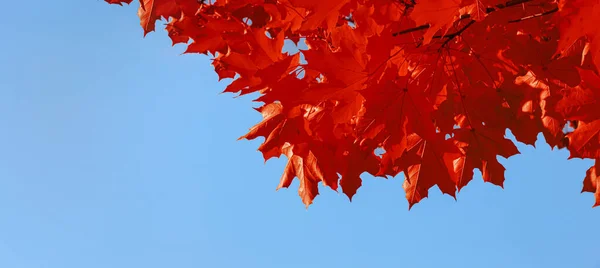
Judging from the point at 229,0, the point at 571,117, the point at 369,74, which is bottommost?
the point at 571,117

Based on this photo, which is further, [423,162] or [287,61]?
[423,162]

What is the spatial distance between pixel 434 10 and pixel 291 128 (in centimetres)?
89

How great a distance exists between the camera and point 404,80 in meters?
2.20

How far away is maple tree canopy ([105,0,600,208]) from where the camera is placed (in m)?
2.12

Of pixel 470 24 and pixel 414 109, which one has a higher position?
pixel 470 24

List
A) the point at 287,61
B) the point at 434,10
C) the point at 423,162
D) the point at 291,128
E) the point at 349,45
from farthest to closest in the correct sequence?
the point at 423,162, the point at 291,128, the point at 287,61, the point at 349,45, the point at 434,10

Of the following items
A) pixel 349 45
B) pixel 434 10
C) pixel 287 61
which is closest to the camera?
pixel 434 10

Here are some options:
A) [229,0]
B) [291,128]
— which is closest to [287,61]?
[291,128]

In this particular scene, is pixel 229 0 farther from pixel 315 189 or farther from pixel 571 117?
pixel 571 117

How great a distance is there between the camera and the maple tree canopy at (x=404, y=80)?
212cm

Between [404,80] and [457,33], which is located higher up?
[457,33]

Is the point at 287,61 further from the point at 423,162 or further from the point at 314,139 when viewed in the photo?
the point at 423,162

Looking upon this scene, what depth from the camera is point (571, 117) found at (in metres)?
2.14

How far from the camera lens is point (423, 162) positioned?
8.87ft
